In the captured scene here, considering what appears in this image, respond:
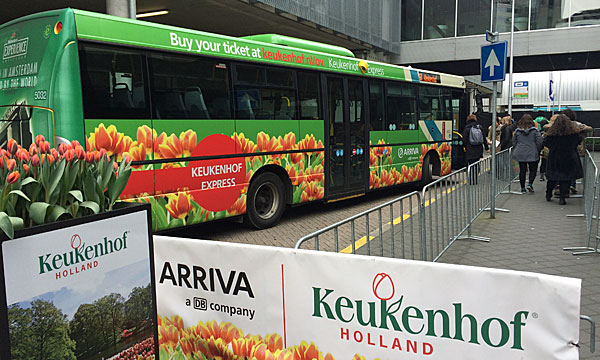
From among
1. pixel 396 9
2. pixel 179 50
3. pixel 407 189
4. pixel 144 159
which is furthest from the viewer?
pixel 396 9

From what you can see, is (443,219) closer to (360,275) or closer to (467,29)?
(360,275)

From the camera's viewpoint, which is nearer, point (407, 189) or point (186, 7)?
point (407, 189)

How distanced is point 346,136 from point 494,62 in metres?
3.01

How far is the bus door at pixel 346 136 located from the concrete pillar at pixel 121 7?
4.76 meters

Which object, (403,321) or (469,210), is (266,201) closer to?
(469,210)

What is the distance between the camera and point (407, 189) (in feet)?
46.0

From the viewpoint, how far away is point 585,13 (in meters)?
27.6

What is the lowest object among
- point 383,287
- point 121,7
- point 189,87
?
point 383,287

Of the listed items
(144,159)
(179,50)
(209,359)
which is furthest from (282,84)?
(209,359)

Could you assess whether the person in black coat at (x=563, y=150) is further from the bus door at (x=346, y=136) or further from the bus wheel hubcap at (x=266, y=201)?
the bus wheel hubcap at (x=266, y=201)

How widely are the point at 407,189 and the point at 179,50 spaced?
8456 mm

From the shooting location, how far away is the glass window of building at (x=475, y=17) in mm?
29922

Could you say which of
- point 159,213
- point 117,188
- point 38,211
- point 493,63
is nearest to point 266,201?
point 159,213

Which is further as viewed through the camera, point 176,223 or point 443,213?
point 176,223
